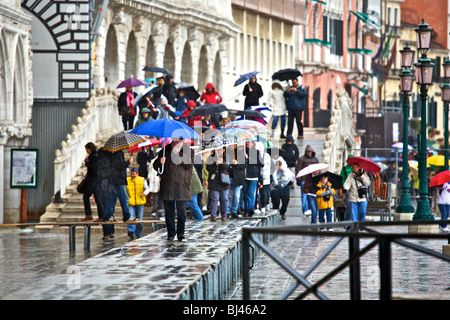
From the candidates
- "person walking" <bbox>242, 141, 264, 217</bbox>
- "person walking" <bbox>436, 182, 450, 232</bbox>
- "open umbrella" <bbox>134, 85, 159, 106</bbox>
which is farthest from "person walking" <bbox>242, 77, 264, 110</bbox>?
"person walking" <bbox>242, 141, 264, 217</bbox>

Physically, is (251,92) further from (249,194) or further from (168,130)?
(168,130)

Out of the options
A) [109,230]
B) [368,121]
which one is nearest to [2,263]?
[109,230]

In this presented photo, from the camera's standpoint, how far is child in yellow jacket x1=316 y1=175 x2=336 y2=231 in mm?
22328

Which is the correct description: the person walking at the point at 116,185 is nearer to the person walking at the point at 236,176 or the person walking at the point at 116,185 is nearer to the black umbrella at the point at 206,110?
the person walking at the point at 236,176

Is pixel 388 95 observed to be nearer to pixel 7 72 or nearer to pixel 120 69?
pixel 120 69

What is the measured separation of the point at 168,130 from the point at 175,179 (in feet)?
4.38

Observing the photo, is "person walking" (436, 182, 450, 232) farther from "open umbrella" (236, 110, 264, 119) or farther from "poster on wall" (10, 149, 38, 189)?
"poster on wall" (10, 149, 38, 189)

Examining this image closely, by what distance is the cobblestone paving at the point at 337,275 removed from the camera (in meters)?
13.4

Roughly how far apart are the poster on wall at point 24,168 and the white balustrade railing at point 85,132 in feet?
2.20

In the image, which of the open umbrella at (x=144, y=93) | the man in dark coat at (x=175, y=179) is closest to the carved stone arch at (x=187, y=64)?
the open umbrella at (x=144, y=93)

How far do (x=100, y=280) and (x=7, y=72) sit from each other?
61.4ft

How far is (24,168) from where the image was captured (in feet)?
86.9

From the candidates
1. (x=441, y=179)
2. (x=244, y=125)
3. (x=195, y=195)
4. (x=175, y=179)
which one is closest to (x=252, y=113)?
(x=244, y=125)

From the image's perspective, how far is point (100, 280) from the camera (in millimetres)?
10234
